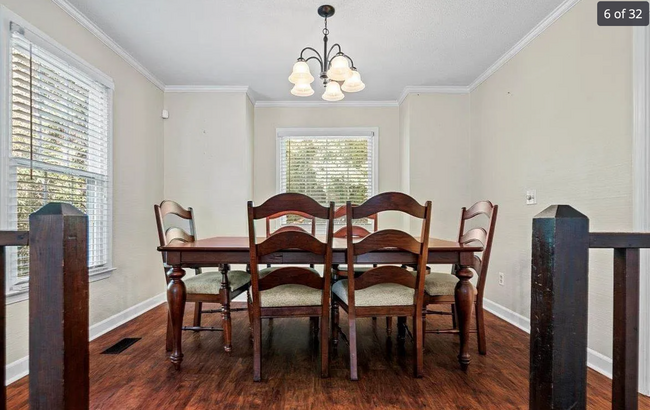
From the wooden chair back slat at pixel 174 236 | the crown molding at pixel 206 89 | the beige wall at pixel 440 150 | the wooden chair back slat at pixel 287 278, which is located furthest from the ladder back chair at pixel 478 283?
the crown molding at pixel 206 89

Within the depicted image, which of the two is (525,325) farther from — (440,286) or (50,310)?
(50,310)

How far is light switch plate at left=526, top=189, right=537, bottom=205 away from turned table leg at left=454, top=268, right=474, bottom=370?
1.14 m

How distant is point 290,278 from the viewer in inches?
76.5

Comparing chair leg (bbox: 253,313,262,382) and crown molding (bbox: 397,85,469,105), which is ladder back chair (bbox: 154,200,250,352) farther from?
crown molding (bbox: 397,85,469,105)

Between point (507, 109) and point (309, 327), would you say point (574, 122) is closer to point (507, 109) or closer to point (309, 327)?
point (507, 109)

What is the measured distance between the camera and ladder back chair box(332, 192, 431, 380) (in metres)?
1.87

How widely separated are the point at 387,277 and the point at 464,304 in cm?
49

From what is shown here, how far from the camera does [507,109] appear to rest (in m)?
3.19

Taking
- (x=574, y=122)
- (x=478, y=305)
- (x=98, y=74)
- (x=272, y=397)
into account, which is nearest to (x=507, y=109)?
(x=574, y=122)

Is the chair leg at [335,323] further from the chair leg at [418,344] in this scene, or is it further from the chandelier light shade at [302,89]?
the chandelier light shade at [302,89]

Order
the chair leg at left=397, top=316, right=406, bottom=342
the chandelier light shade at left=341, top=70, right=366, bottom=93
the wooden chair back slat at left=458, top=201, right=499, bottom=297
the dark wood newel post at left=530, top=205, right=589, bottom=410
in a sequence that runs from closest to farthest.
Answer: the dark wood newel post at left=530, top=205, right=589, bottom=410, the wooden chair back slat at left=458, top=201, right=499, bottom=297, the chandelier light shade at left=341, top=70, right=366, bottom=93, the chair leg at left=397, top=316, right=406, bottom=342

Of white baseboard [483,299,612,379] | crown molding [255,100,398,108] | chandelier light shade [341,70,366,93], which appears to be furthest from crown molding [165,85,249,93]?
white baseboard [483,299,612,379]

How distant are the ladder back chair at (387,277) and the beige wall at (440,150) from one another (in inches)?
83.1

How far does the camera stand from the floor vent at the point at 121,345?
240 centimetres
